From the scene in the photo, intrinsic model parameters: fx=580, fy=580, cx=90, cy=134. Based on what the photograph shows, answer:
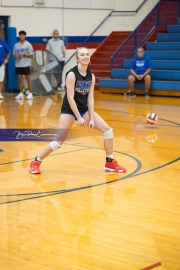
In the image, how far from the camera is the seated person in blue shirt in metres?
17.0

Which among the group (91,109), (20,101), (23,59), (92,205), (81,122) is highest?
(23,59)

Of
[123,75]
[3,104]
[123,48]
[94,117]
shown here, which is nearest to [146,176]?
[94,117]

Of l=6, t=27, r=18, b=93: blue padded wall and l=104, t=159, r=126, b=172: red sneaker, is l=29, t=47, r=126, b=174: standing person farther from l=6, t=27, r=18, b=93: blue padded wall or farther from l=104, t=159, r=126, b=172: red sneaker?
l=6, t=27, r=18, b=93: blue padded wall

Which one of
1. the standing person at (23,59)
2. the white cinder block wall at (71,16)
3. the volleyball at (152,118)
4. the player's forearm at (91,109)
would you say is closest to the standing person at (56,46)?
the white cinder block wall at (71,16)

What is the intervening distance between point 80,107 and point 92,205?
5.65 feet

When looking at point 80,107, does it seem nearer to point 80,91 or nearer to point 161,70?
point 80,91

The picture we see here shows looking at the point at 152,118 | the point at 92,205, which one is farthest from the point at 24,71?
the point at 92,205

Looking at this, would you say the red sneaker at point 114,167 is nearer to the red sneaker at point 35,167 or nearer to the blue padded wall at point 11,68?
the red sneaker at point 35,167

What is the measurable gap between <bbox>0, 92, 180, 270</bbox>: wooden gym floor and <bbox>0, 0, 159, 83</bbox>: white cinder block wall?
874 centimetres

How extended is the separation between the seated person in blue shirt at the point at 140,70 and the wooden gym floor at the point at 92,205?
5.93 meters

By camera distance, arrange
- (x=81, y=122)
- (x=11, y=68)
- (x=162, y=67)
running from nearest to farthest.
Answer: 1. (x=81, y=122)
2. (x=162, y=67)
3. (x=11, y=68)

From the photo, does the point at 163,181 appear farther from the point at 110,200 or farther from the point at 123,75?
the point at 123,75

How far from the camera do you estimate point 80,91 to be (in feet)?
24.3

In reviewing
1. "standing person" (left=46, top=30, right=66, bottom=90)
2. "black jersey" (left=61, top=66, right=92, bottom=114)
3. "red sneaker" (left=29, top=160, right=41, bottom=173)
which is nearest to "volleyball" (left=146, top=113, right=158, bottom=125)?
"black jersey" (left=61, top=66, right=92, bottom=114)
